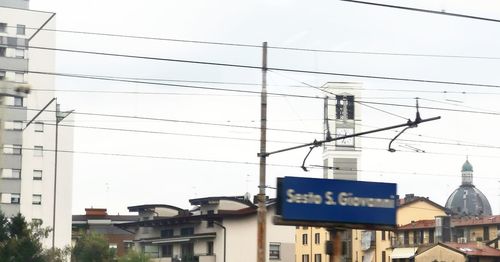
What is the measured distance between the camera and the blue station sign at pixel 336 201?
36.4 metres

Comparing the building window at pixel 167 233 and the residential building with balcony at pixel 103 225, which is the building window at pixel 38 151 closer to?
the building window at pixel 167 233

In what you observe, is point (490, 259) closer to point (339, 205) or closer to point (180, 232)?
point (180, 232)

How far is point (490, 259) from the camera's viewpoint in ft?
416

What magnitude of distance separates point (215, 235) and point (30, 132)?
73.0 ft

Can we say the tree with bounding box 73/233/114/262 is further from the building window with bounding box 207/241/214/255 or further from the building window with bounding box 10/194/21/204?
the building window with bounding box 207/241/214/255

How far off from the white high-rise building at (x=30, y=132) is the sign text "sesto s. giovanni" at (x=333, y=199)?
72.3 meters

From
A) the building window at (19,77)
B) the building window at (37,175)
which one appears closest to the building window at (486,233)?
the building window at (37,175)

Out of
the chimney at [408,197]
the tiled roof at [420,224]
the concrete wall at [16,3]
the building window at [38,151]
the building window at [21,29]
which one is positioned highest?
the concrete wall at [16,3]

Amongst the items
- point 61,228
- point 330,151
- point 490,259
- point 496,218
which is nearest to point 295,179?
point 61,228

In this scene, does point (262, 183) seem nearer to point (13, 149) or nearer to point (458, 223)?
point (13, 149)

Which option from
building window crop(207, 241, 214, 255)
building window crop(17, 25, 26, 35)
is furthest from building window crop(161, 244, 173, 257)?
building window crop(17, 25, 26, 35)

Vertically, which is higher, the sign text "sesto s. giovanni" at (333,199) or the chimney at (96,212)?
the chimney at (96,212)

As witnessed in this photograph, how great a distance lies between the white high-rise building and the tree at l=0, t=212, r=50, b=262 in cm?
1989

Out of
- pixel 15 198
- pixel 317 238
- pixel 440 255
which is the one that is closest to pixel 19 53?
pixel 15 198
